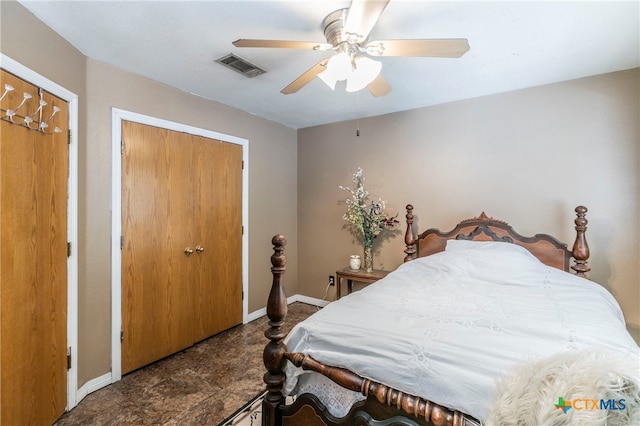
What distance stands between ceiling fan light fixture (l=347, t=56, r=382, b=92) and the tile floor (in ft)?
7.52

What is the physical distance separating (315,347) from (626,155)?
2924 millimetres

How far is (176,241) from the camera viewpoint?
2.72 meters

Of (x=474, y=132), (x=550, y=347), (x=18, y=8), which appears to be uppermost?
(x=18, y=8)

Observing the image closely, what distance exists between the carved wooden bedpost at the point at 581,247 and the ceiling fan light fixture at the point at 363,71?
6.98ft

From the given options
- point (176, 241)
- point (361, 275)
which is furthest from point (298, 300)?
point (176, 241)

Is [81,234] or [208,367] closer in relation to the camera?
[81,234]

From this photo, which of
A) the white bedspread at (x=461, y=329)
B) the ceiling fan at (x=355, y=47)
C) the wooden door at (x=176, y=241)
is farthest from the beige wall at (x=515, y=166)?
the ceiling fan at (x=355, y=47)

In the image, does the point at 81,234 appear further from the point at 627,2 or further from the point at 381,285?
the point at 627,2

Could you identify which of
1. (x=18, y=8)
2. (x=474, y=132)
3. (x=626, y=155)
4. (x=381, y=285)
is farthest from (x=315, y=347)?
(x=626, y=155)

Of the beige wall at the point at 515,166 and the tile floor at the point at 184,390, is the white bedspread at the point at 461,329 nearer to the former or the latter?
the beige wall at the point at 515,166

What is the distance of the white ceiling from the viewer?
1607 millimetres

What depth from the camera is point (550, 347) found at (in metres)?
1.16

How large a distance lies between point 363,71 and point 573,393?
1.57 metres

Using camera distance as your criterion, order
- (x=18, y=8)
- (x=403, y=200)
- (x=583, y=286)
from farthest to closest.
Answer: (x=403, y=200)
(x=583, y=286)
(x=18, y=8)
